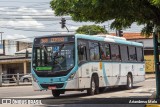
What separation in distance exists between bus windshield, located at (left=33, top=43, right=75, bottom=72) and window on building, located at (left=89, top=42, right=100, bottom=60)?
1.87 metres

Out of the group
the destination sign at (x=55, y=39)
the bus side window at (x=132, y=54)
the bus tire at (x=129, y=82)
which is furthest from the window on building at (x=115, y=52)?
the destination sign at (x=55, y=39)

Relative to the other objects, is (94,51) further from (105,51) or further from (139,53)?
(139,53)

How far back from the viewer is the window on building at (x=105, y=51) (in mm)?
22562

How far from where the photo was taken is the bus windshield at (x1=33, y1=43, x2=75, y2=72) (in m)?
Answer: 19.5

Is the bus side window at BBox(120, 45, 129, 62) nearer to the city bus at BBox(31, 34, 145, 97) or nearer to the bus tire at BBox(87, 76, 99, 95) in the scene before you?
the city bus at BBox(31, 34, 145, 97)

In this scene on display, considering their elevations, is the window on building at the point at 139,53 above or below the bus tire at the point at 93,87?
above

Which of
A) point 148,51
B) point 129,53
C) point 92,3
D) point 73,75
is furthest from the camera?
point 148,51

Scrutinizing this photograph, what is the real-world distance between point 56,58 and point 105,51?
4353 mm

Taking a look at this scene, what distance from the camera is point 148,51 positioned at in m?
61.8

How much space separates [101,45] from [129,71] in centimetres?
500

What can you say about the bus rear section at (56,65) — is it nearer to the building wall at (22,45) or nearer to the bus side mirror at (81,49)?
the bus side mirror at (81,49)

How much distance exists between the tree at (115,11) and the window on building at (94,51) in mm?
5974

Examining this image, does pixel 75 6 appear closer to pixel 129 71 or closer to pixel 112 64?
pixel 112 64

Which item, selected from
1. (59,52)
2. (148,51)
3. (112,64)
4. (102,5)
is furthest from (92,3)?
(148,51)
